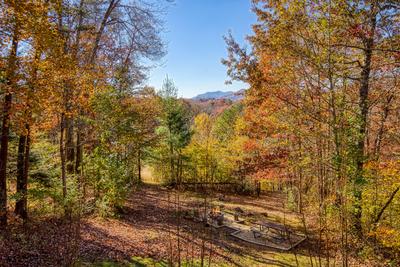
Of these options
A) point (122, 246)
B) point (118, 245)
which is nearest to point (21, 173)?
point (118, 245)

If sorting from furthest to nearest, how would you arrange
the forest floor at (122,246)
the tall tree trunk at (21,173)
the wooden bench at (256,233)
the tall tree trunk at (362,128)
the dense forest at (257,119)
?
the wooden bench at (256,233) < the tall tree trunk at (21,173) < the tall tree trunk at (362,128) < the forest floor at (122,246) < the dense forest at (257,119)

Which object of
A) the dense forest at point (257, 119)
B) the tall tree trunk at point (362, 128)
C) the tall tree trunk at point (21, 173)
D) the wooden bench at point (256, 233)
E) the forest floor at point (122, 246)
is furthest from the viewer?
the wooden bench at point (256, 233)

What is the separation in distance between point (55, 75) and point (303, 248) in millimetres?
9003

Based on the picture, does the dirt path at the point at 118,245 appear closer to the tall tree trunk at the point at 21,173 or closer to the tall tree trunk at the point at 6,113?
the tall tree trunk at the point at 21,173

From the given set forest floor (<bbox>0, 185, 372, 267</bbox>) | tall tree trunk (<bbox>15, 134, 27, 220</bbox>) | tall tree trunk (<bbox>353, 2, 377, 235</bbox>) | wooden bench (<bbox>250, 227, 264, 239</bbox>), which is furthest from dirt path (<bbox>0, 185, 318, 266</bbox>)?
tall tree trunk (<bbox>353, 2, 377, 235</bbox>)

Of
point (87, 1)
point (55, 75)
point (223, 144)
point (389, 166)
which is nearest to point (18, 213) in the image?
point (55, 75)

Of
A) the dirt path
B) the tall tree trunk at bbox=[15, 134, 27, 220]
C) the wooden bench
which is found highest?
the tall tree trunk at bbox=[15, 134, 27, 220]

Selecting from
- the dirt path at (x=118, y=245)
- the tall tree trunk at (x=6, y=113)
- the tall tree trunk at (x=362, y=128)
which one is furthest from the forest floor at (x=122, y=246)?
the tall tree trunk at (x=362, y=128)

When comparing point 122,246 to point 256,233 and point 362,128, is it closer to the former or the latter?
point 256,233

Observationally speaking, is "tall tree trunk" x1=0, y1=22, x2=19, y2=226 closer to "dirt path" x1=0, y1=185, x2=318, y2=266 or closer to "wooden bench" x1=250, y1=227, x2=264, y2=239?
"dirt path" x1=0, y1=185, x2=318, y2=266

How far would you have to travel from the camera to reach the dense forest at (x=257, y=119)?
4.40 metres

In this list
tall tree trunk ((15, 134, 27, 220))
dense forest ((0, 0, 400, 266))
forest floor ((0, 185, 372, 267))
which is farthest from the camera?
tall tree trunk ((15, 134, 27, 220))

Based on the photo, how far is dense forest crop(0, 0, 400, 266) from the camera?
14.4 ft

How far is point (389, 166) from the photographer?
571 cm
